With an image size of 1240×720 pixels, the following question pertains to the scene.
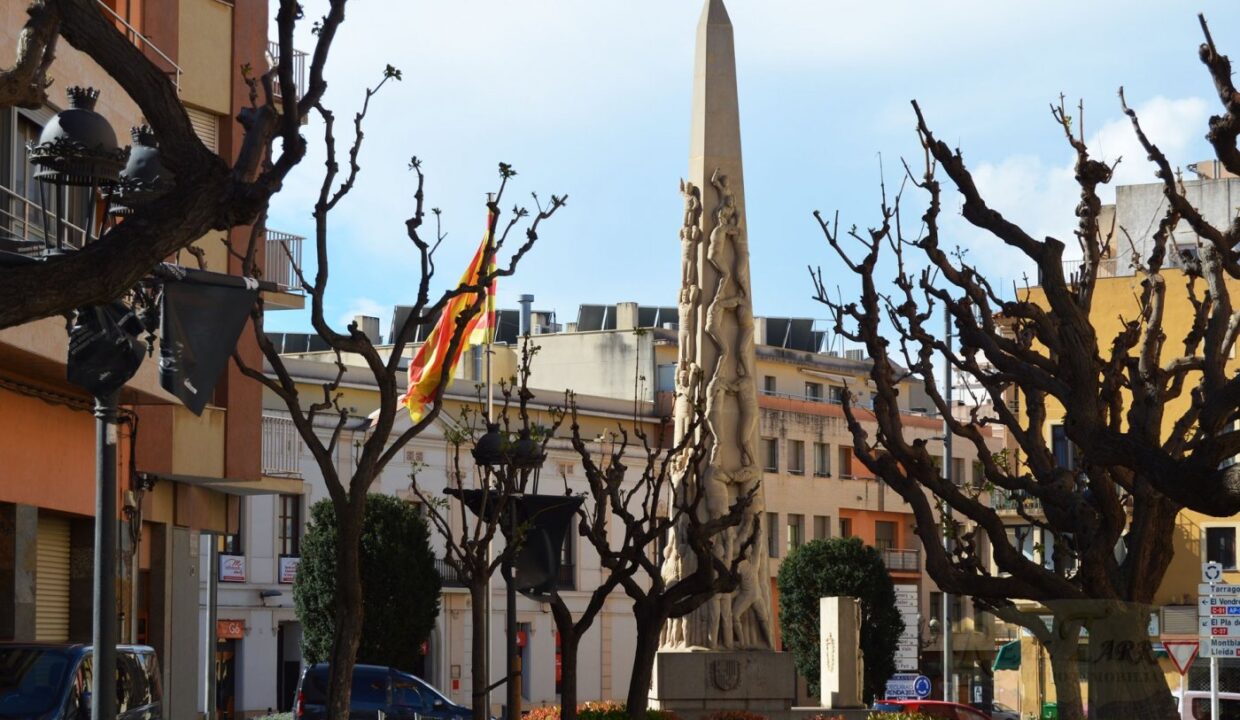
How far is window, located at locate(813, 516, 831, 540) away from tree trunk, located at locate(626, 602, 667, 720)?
4321 centimetres

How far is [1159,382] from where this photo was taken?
690 inches

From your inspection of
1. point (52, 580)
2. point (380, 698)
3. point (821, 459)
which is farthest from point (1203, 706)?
point (821, 459)

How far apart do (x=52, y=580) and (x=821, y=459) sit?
4926 centimetres

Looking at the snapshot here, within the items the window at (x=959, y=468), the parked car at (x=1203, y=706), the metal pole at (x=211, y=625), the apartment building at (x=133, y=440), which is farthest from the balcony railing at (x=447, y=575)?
the window at (x=959, y=468)

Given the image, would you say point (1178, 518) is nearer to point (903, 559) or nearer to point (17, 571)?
point (903, 559)

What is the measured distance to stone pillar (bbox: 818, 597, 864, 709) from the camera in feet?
105

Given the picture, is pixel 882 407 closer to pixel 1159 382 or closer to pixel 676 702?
pixel 1159 382

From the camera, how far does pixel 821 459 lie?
2766 inches

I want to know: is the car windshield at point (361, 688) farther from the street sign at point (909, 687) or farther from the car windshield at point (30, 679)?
the car windshield at point (30, 679)

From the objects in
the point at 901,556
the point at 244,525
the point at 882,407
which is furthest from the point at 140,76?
the point at 901,556

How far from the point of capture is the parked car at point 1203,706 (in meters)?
33.0

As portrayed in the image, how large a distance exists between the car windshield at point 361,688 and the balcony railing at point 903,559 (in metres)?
38.3

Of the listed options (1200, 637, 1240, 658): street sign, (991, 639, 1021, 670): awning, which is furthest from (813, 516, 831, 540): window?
(1200, 637, 1240, 658): street sign

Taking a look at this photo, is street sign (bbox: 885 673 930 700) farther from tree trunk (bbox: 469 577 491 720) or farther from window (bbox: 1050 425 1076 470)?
tree trunk (bbox: 469 577 491 720)
